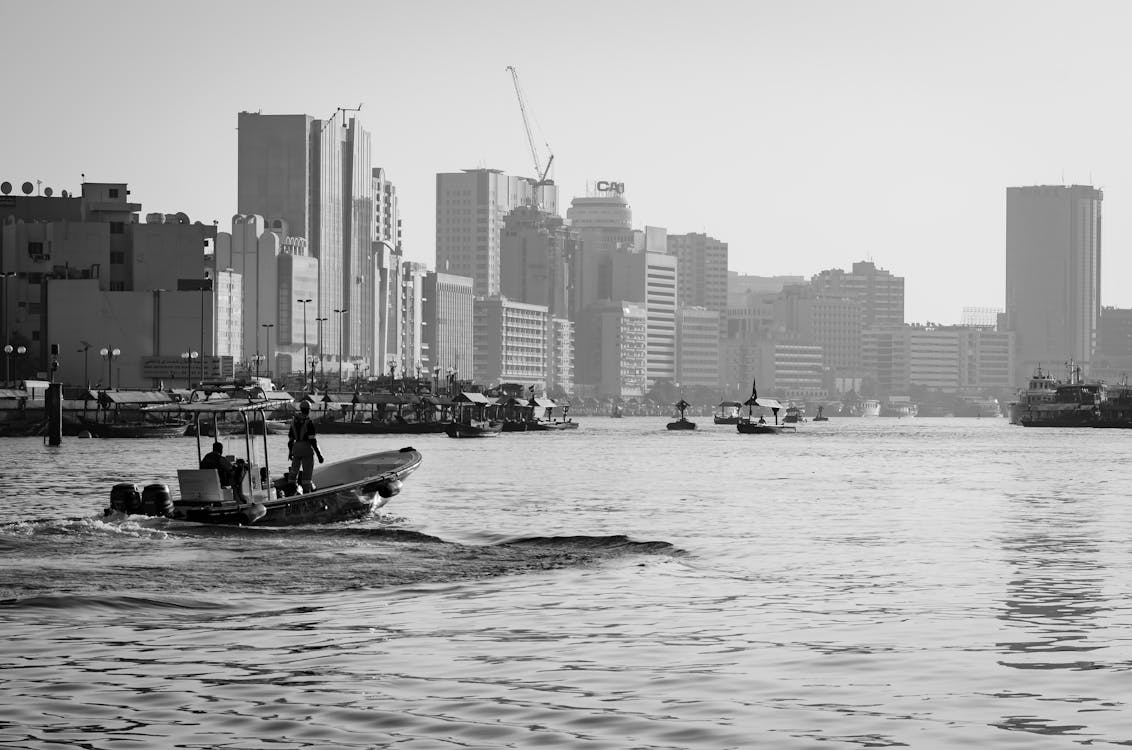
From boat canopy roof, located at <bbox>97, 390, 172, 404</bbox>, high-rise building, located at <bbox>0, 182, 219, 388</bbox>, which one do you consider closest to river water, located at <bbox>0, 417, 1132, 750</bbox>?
boat canopy roof, located at <bbox>97, 390, 172, 404</bbox>

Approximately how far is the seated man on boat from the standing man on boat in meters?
2.53

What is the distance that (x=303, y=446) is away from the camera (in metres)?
44.2

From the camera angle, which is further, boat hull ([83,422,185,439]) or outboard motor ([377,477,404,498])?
boat hull ([83,422,185,439])

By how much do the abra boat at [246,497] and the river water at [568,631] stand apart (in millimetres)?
583

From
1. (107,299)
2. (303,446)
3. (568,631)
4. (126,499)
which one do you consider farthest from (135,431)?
(568,631)

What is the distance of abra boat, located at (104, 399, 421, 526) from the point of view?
1594 inches

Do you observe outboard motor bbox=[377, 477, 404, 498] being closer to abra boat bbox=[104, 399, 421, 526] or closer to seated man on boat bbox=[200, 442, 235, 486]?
abra boat bbox=[104, 399, 421, 526]

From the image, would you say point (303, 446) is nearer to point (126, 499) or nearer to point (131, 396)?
point (126, 499)

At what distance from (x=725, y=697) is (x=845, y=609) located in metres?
8.54

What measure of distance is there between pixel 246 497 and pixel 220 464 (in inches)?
38.8

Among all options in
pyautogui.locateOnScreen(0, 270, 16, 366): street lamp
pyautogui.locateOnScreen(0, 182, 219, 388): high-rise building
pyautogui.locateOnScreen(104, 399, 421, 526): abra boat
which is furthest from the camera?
pyautogui.locateOnScreen(0, 270, 16, 366): street lamp

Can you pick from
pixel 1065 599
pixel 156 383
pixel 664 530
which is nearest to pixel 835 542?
pixel 664 530

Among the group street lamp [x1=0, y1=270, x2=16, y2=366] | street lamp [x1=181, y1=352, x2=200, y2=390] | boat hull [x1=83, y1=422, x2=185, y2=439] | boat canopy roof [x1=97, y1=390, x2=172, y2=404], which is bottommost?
boat hull [x1=83, y1=422, x2=185, y2=439]

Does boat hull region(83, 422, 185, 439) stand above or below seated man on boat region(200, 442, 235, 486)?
below
